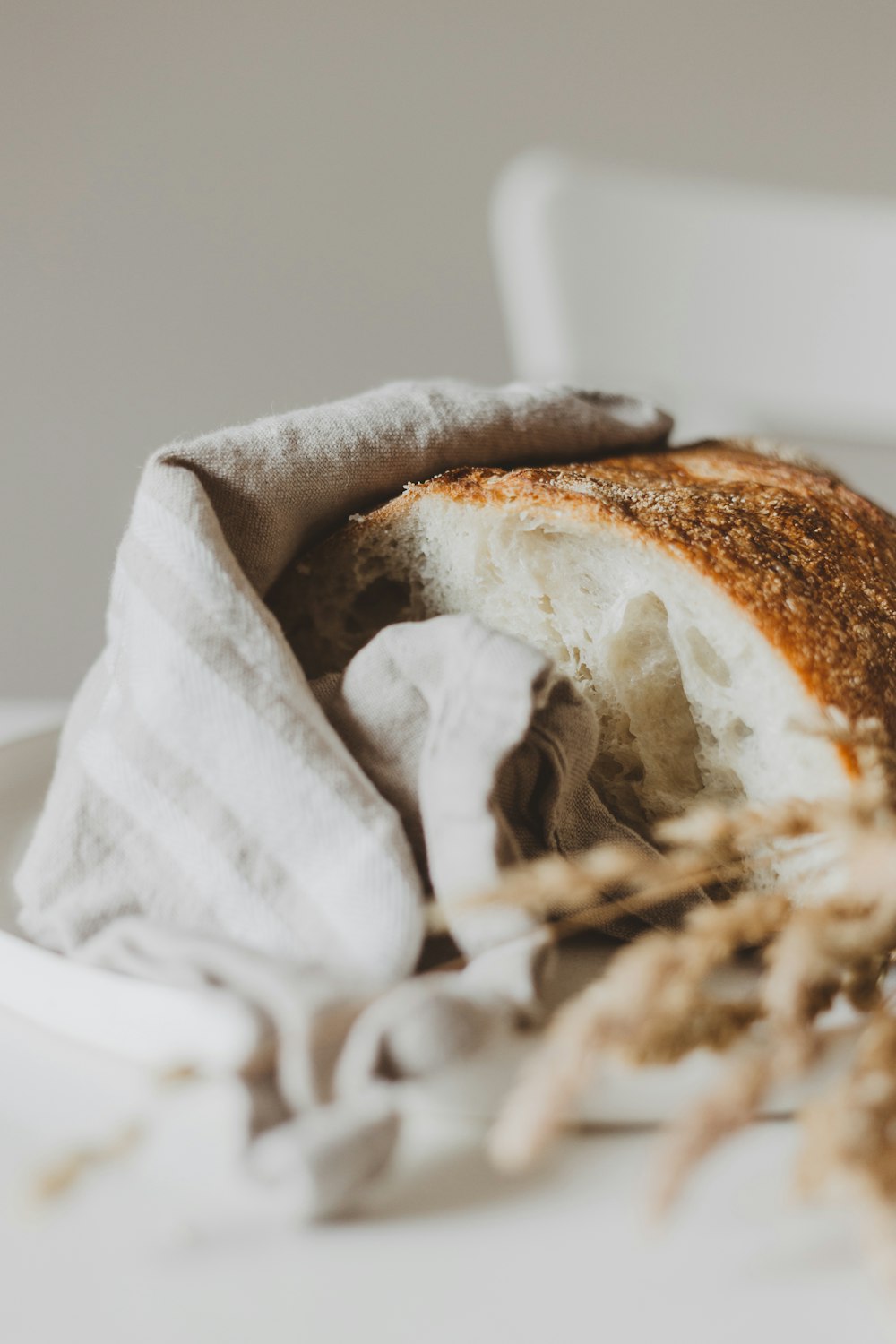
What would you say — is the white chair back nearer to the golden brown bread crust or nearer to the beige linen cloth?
the golden brown bread crust

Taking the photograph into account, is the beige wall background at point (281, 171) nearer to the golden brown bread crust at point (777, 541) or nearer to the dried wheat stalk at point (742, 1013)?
the golden brown bread crust at point (777, 541)

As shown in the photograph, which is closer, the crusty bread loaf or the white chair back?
the crusty bread loaf

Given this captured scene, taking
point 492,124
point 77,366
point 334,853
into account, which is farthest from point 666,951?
point 492,124

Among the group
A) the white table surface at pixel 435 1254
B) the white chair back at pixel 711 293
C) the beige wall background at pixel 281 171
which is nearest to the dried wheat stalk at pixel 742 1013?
the white table surface at pixel 435 1254

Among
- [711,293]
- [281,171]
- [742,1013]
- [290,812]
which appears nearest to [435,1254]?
[742,1013]

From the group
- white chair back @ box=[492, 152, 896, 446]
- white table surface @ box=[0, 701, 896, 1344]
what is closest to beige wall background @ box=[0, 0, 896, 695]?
white chair back @ box=[492, 152, 896, 446]

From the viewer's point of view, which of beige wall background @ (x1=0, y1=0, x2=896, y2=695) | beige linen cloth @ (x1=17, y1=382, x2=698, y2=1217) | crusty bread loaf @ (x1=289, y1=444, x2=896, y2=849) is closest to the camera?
beige linen cloth @ (x1=17, y1=382, x2=698, y2=1217)

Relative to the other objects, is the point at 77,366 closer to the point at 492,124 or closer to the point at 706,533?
the point at 492,124
